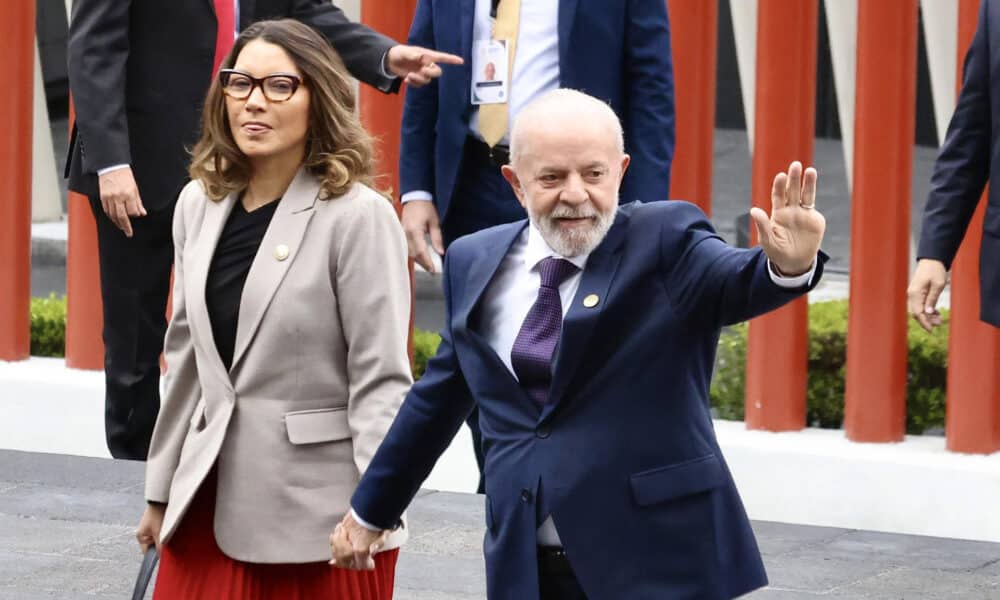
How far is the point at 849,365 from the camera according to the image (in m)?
6.23

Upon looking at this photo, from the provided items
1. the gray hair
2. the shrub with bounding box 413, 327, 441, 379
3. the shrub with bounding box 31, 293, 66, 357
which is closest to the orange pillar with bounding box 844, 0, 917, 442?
the shrub with bounding box 413, 327, 441, 379

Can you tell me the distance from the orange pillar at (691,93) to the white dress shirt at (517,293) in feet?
9.55

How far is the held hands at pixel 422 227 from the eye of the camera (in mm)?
5535

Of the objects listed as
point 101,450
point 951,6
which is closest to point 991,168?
point 951,6

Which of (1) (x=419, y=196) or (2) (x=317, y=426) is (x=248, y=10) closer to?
(1) (x=419, y=196)

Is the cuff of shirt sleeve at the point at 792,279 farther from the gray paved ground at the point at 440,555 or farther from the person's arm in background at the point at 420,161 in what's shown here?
the person's arm in background at the point at 420,161

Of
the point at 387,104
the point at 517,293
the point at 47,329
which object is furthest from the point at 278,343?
the point at 47,329

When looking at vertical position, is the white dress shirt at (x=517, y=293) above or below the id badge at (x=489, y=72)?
below

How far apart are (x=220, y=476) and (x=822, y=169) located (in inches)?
575

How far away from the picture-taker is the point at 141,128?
5.67 metres

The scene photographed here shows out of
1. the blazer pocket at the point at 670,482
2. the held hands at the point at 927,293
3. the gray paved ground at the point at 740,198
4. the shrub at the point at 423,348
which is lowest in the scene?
the gray paved ground at the point at 740,198

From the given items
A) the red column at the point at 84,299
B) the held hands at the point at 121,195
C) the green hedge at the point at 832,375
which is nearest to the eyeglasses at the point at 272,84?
the held hands at the point at 121,195

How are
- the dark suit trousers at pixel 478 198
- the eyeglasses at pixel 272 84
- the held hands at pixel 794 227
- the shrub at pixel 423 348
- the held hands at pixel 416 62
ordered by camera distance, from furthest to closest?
the shrub at pixel 423 348
the dark suit trousers at pixel 478 198
the held hands at pixel 416 62
the eyeglasses at pixel 272 84
the held hands at pixel 794 227

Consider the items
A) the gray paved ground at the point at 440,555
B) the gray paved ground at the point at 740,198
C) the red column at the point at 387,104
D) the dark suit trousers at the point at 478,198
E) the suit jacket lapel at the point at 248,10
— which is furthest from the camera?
the gray paved ground at the point at 740,198
